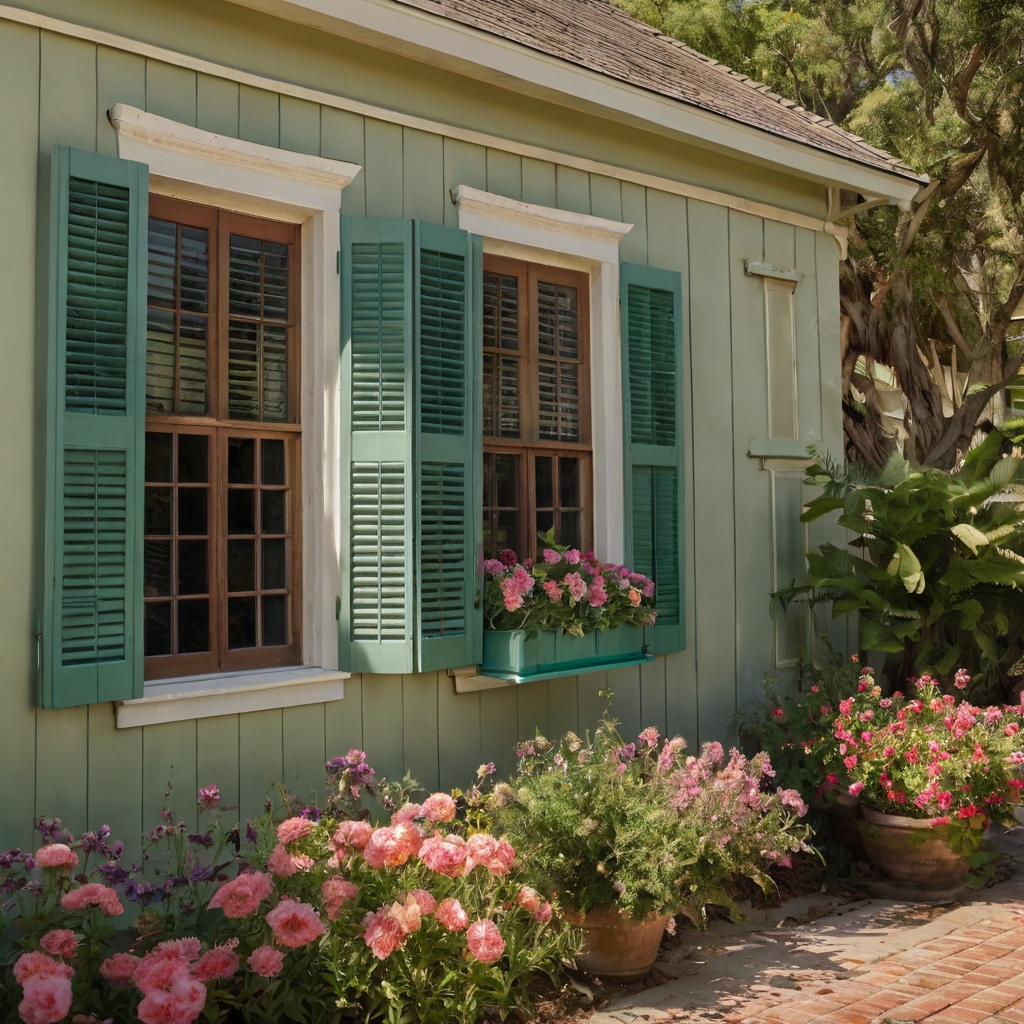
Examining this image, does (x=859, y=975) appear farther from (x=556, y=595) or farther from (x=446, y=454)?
(x=446, y=454)

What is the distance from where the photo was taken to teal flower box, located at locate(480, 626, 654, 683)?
17.8 feet

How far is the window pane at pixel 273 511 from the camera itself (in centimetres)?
518

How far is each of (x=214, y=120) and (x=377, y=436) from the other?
1.52 metres

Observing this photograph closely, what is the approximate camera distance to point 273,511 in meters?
5.22

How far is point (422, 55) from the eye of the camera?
5438mm

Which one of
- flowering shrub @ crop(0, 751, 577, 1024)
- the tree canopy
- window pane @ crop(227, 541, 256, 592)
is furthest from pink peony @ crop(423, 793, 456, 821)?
the tree canopy

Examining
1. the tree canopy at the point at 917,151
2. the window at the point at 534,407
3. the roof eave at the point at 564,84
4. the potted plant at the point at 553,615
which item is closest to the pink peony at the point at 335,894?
the potted plant at the point at 553,615

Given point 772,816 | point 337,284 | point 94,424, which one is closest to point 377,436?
point 337,284

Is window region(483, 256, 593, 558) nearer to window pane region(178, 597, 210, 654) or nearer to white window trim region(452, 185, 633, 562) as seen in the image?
white window trim region(452, 185, 633, 562)

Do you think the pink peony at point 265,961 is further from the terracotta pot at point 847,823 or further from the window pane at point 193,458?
the terracotta pot at point 847,823

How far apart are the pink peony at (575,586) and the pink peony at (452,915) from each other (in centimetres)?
207

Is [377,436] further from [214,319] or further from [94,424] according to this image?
[94,424]

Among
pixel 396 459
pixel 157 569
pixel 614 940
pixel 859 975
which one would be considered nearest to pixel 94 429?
pixel 157 569

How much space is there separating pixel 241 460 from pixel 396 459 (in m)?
0.69
